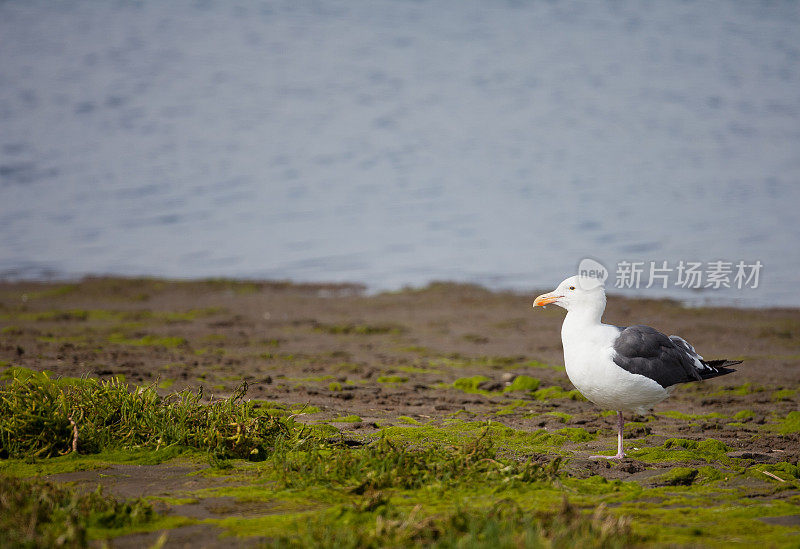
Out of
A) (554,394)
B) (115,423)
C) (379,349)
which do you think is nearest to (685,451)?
(554,394)

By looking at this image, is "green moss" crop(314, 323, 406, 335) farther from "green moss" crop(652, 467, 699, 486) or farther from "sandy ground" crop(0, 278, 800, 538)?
"green moss" crop(652, 467, 699, 486)

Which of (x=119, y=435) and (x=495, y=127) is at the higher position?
(x=495, y=127)

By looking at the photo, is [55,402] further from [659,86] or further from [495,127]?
[659,86]

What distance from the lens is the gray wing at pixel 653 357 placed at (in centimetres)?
547

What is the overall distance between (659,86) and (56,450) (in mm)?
31442

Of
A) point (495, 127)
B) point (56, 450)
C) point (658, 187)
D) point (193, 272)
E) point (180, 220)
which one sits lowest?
point (56, 450)

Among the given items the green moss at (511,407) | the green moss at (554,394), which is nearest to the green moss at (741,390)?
the green moss at (554,394)

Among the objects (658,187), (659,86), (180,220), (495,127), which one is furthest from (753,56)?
(180,220)

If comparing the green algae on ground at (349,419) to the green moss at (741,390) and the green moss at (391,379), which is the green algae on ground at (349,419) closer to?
the green moss at (391,379)

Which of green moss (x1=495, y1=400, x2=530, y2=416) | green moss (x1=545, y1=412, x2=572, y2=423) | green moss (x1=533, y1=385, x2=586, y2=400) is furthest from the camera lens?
green moss (x1=533, y1=385, x2=586, y2=400)

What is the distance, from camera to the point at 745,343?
33.8 feet

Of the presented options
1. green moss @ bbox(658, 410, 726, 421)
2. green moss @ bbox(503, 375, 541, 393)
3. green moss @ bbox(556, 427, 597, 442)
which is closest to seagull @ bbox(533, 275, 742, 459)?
green moss @ bbox(556, 427, 597, 442)

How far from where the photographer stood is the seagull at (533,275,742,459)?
545cm

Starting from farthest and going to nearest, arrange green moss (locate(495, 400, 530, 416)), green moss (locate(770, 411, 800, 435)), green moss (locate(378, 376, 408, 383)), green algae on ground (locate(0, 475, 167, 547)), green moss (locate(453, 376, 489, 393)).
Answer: green moss (locate(378, 376, 408, 383)), green moss (locate(453, 376, 489, 393)), green moss (locate(495, 400, 530, 416)), green moss (locate(770, 411, 800, 435)), green algae on ground (locate(0, 475, 167, 547))
